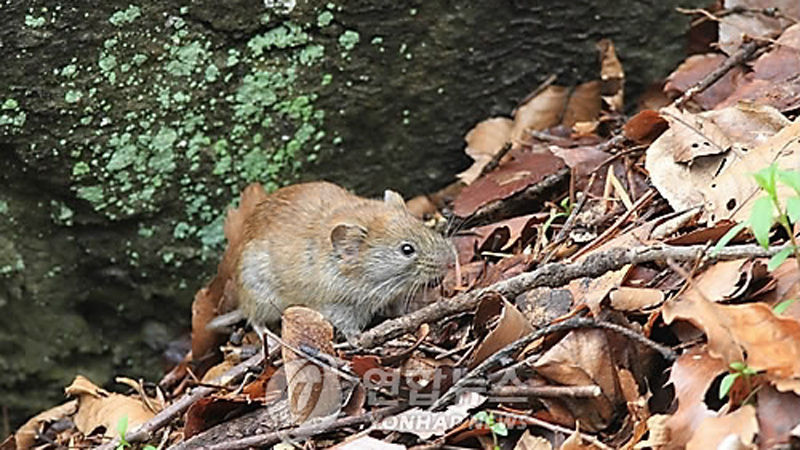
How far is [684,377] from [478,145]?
7.70ft

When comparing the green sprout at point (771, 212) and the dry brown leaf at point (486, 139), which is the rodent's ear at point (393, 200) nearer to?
the dry brown leaf at point (486, 139)

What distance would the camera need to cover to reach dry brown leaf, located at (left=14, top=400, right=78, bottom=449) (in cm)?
452

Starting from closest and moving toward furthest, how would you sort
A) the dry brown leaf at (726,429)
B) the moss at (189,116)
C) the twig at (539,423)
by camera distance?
the dry brown leaf at (726,429)
the twig at (539,423)
the moss at (189,116)

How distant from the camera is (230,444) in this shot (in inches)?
133

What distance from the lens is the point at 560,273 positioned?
3404 mm

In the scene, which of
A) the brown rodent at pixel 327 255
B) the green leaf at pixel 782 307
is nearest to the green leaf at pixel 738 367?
the green leaf at pixel 782 307

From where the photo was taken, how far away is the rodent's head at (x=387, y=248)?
451 centimetres

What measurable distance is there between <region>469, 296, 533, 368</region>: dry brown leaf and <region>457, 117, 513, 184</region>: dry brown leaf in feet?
5.59

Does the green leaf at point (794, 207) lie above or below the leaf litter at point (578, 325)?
above

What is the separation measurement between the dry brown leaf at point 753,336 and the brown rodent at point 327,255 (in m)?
1.84

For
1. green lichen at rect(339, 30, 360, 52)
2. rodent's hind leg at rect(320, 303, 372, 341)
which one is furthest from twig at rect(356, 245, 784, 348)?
green lichen at rect(339, 30, 360, 52)

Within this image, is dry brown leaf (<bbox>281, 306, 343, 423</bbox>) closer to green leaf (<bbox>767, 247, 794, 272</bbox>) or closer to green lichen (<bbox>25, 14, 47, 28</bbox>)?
green leaf (<bbox>767, 247, 794, 272</bbox>)

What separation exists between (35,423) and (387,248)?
5.46 ft

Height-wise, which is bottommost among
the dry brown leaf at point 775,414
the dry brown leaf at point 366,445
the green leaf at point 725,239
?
the dry brown leaf at point 366,445
